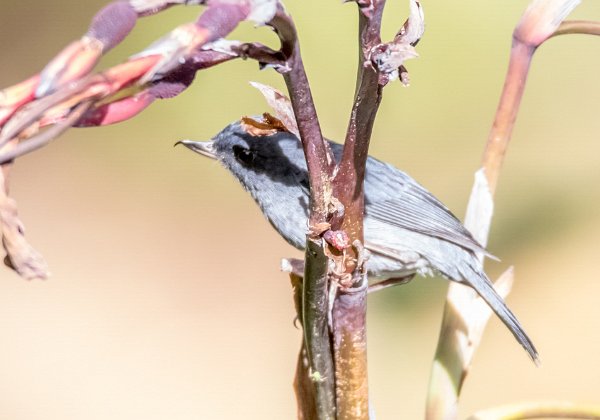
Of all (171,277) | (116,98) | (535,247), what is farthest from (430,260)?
(116,98)

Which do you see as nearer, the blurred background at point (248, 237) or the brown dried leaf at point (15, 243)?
the brown dried leaf at point (15, 243)

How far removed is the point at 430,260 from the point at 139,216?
697 mm

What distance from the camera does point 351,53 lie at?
205 cm

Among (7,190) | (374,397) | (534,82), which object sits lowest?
(374,397)

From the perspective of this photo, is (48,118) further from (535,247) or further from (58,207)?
(58,207)

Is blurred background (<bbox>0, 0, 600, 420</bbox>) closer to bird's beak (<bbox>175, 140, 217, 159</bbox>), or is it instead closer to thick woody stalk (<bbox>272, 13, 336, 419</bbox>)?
bird's beak (<bbox>175, 140, 217, 159</bbox>)

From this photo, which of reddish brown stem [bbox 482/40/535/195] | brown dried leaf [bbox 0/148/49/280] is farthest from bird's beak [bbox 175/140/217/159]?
brown dried leaf [bbox 0/148/49/280]

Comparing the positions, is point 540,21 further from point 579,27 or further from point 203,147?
point 203,147

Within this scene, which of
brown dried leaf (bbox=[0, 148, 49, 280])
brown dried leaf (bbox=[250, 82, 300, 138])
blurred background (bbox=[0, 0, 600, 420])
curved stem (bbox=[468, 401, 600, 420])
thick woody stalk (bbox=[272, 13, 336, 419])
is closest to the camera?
brown dried leaf (bbox=[0, 148, 49, 280])

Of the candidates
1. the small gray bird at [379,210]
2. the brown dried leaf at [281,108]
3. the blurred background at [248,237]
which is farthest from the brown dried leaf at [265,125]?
the blurred background at [248,237]

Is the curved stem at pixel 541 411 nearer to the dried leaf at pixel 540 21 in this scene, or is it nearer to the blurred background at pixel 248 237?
the dried leaf at pixel 540 21

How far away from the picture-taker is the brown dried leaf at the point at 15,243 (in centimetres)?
51

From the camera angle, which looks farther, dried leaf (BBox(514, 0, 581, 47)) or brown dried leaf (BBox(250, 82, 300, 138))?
dried leaf (BBox(514, 0, 581, 47))

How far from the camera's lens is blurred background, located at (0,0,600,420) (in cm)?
187
